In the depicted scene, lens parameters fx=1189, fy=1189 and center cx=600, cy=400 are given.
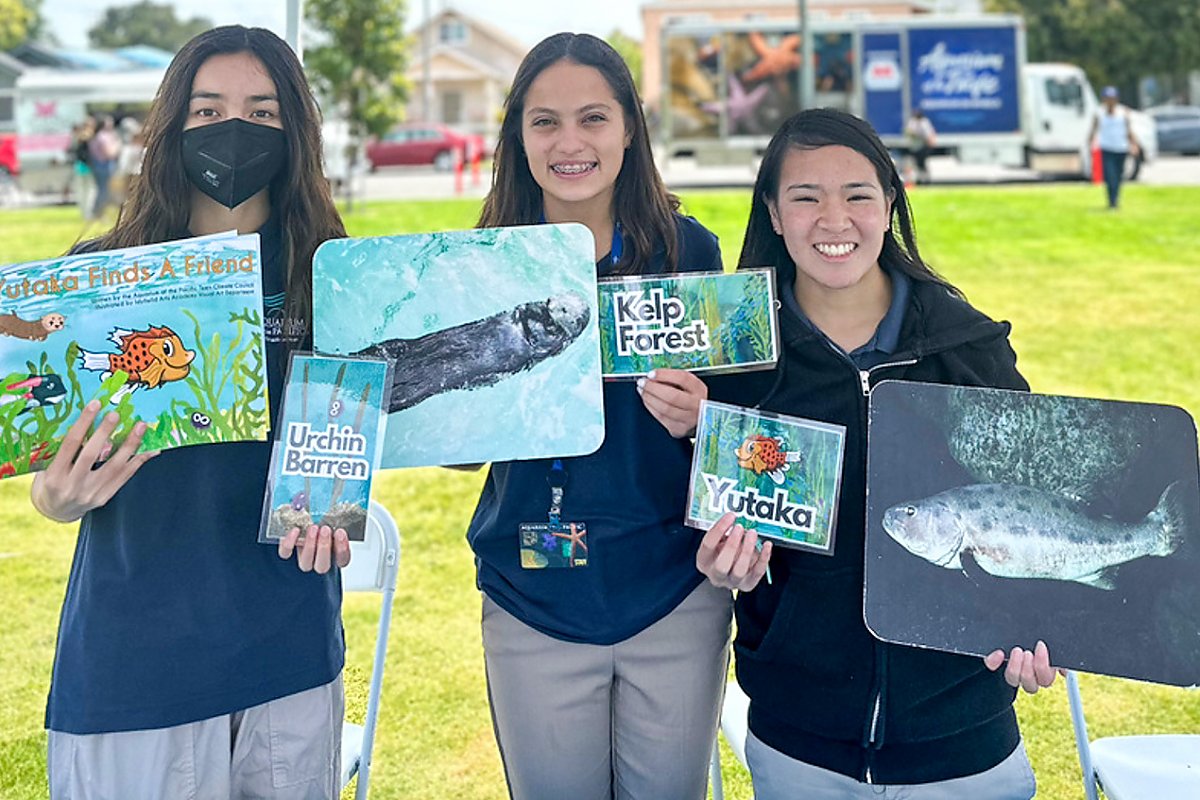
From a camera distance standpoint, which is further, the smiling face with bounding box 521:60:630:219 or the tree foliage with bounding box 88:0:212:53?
the tree foliage with bounding box 88:0:212:53

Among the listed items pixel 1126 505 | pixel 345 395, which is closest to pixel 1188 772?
pixel 1126 505

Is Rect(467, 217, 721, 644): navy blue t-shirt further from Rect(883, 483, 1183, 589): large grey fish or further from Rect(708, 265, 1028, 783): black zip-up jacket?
Rect(883, 483, 1183, 589): large grey fish

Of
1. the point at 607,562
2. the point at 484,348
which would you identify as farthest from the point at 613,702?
the point at 484,348

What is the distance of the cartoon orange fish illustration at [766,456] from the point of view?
2.01 meters

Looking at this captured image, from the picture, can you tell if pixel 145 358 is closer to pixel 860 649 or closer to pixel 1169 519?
pixel 860 649

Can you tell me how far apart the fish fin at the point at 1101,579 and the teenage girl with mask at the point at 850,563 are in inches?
8.5

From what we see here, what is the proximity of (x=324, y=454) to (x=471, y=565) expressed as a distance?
10.6 feet

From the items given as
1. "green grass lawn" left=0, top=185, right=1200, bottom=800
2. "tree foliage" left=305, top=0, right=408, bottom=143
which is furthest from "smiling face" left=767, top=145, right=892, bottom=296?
"tree foliage" left=305, top=0, right=408, bottom=143

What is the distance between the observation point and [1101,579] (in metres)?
1.96

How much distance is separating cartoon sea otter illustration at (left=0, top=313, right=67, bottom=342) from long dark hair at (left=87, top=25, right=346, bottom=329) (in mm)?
196

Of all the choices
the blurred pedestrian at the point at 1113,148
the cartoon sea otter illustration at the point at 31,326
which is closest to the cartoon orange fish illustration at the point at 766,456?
the cartoon sea otter illustration at the point at 31,326

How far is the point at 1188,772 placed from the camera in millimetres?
2508

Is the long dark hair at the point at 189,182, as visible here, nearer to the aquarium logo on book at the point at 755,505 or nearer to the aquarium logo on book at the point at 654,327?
the aquarium logo on book at the point at 654,327

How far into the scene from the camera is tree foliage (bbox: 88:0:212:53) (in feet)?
251
